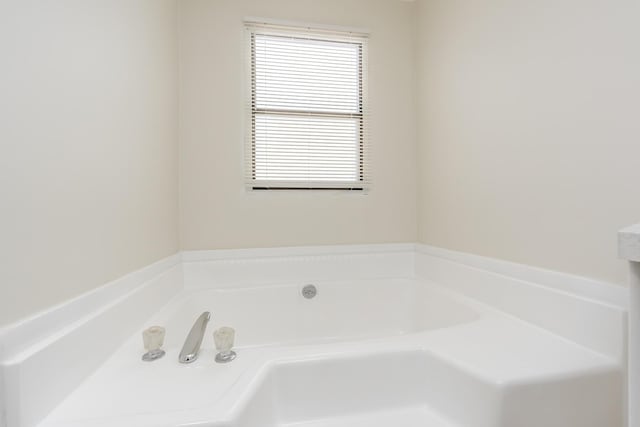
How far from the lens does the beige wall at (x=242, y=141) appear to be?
75.5 inches

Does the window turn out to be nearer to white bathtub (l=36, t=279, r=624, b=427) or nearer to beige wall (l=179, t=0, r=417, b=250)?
beige wall (l=179, t=0, r=417, b=250)

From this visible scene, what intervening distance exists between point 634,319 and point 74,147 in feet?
4.50

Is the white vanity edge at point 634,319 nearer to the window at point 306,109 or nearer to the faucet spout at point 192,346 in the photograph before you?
the faucet spout at point 192,346

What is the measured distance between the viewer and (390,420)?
91 centimetres

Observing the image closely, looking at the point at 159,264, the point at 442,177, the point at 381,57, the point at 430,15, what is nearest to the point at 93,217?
the point at 159,264

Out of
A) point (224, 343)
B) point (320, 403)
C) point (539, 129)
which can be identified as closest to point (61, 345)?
point (224, 343)

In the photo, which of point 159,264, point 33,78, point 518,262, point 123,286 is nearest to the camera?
point 33,78

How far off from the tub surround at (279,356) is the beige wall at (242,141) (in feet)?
1.97

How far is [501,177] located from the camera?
1.42 m

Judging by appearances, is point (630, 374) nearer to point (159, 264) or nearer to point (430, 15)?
point (159, 264)

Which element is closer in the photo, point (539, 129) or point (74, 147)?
point (74, 147)

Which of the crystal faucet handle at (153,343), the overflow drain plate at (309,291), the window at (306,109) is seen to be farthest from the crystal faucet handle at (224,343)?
the window at (306,109)

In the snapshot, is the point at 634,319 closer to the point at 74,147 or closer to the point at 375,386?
the point at 375,386

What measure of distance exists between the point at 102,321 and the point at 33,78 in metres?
0.68
